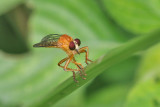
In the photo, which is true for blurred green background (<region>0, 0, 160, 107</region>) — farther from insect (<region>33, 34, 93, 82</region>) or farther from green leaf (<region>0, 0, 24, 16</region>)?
insect (<region>33, 34, 93, 82</region>)

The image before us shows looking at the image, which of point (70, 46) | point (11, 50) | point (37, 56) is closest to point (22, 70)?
point (37, 56)

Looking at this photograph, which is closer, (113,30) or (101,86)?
(101,86)

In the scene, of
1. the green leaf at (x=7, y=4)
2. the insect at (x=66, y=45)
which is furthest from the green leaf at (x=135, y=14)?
the insect at (x=66, y=45)

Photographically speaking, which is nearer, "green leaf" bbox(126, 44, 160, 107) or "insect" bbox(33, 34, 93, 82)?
"insect" bbox(33, 34, 93, 82)

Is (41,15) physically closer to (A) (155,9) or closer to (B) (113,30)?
(B) (113,30)

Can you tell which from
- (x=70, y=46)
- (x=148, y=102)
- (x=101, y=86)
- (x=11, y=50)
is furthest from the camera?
(x=11, y=50)

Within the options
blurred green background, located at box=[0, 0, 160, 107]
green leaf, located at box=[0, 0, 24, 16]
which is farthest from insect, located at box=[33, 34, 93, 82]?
green leaf, located at box=[0, 0, 24, 16]

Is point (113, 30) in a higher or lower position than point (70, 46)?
higher
